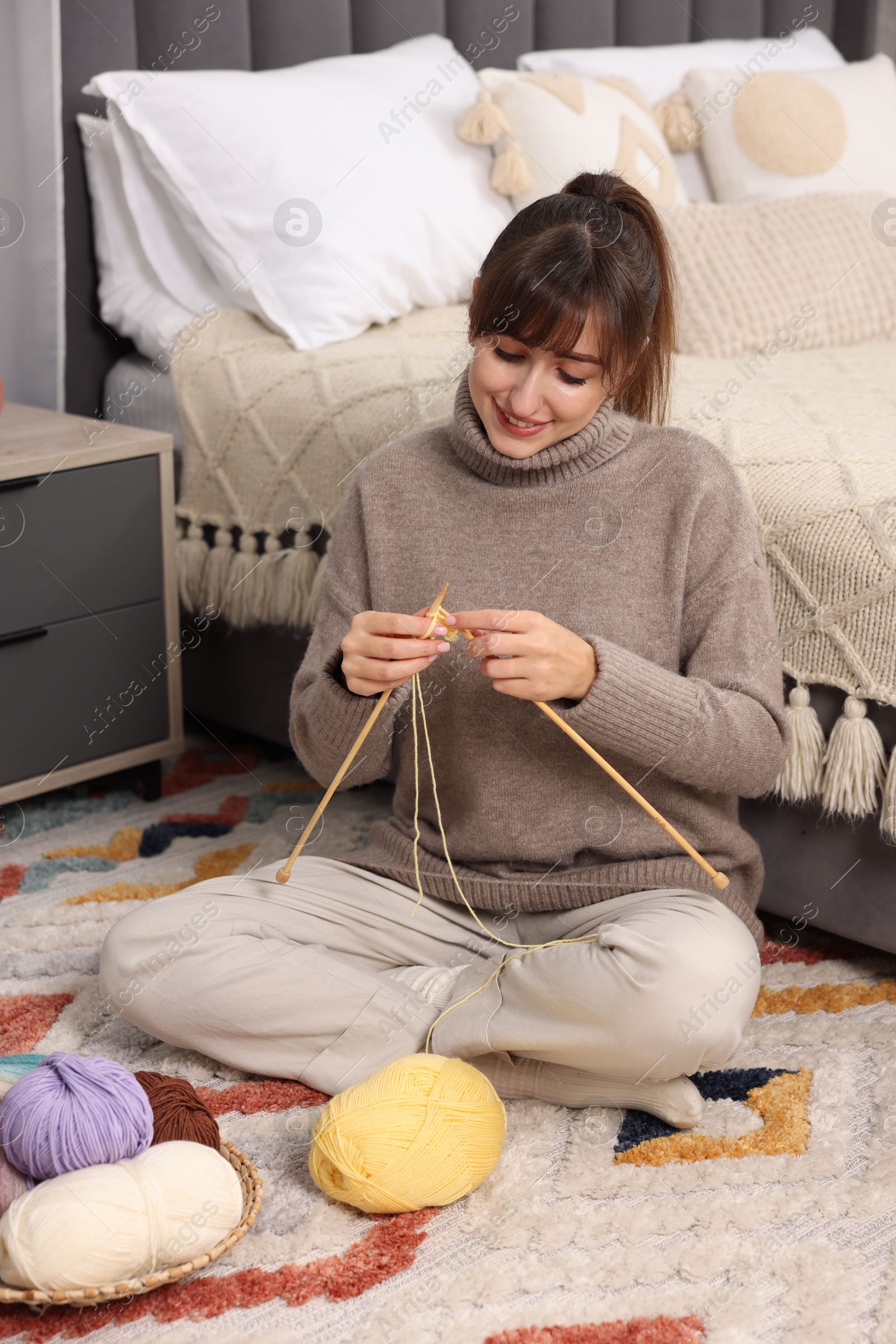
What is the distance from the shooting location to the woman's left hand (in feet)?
3.15

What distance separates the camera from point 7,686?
146 cm

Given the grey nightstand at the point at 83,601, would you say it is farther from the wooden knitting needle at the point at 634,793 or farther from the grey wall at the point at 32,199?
the wooden knitting needle at the point at 634,793

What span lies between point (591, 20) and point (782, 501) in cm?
150

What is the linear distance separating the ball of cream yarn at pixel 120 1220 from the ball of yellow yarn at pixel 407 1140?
8 centimetres

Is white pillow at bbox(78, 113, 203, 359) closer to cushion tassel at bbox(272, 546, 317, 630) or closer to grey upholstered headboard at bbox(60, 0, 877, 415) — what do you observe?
grey upholstered headboard at bbox(60, 0, 877, 415)

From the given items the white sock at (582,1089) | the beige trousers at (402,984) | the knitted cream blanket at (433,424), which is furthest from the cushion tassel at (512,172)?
the white sock at (582,1089)

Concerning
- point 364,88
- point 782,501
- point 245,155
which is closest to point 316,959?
point 782,501

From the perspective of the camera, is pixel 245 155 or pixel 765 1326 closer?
pixel 765 1326

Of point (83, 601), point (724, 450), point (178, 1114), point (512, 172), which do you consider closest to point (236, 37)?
point (512, 172)

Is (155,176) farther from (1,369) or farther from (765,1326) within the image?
(765,1326)

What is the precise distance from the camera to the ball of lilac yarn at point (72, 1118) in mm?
843

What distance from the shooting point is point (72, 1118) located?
2.78 feet

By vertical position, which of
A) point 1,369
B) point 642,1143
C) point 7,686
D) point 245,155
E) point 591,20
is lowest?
point 642,1143

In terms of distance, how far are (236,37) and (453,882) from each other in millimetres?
1371
